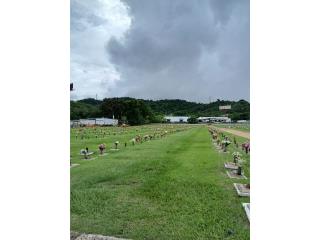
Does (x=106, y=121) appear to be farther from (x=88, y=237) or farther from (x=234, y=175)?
(x=88, y=237)

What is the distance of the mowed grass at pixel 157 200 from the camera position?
1.41 meters

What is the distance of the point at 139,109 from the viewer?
2184mm

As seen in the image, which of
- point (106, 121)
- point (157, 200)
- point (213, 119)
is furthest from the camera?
point (106, 121)

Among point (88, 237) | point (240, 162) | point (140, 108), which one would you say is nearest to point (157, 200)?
point (88, 237)

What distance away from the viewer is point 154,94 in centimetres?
189

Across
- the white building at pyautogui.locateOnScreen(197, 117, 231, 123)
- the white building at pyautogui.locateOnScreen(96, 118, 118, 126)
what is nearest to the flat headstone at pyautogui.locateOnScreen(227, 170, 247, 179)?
the white building at pyautogui.locateOnScreen(197, 117, 231, 123)

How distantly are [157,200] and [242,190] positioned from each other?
547 mm

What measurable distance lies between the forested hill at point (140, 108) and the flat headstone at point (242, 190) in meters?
0.46

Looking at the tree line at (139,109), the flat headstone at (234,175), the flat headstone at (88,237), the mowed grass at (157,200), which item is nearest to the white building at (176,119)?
the tree line at (139,109)

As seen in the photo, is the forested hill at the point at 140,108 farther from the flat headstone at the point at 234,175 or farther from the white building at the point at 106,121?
the flat headstone at the point at 234,175

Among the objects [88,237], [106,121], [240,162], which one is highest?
[106,121]
